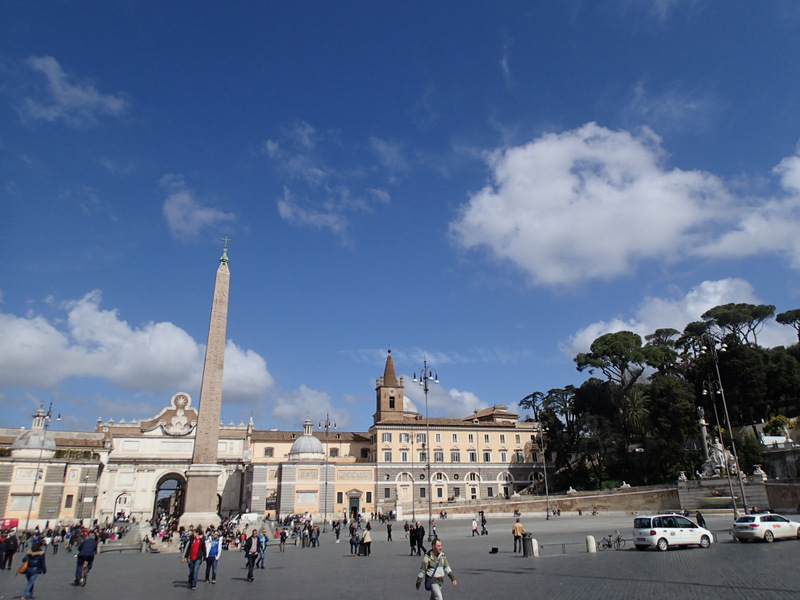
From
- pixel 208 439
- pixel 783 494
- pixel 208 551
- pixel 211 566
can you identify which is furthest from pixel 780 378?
pixel 208 551

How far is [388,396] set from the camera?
66.4 metres

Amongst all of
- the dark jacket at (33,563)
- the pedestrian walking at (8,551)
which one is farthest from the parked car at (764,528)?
the pedestrian walking at (8,551)

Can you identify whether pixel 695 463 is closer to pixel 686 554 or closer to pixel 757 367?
pixel 757 367

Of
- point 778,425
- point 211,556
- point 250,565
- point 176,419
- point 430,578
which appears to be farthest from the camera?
point 176,419

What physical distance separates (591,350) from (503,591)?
50.8 metres

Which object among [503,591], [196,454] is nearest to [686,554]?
[503,591]

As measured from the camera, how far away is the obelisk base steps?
1118 inches

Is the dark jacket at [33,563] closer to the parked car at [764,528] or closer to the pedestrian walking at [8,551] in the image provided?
the pedestrian walking at [8,551]

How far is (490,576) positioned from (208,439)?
19.4 meters

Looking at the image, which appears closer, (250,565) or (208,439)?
(250,565)

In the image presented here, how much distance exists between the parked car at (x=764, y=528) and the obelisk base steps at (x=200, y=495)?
22370mm

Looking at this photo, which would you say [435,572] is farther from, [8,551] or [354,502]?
[354,502]

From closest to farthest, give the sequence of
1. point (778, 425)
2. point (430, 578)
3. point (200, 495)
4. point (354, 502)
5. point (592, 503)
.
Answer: point (430, 578)
point (200, 495)
point (592, 503)
point (778, 425)
point (354, 502)

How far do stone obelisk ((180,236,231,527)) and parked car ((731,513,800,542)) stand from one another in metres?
22.5
